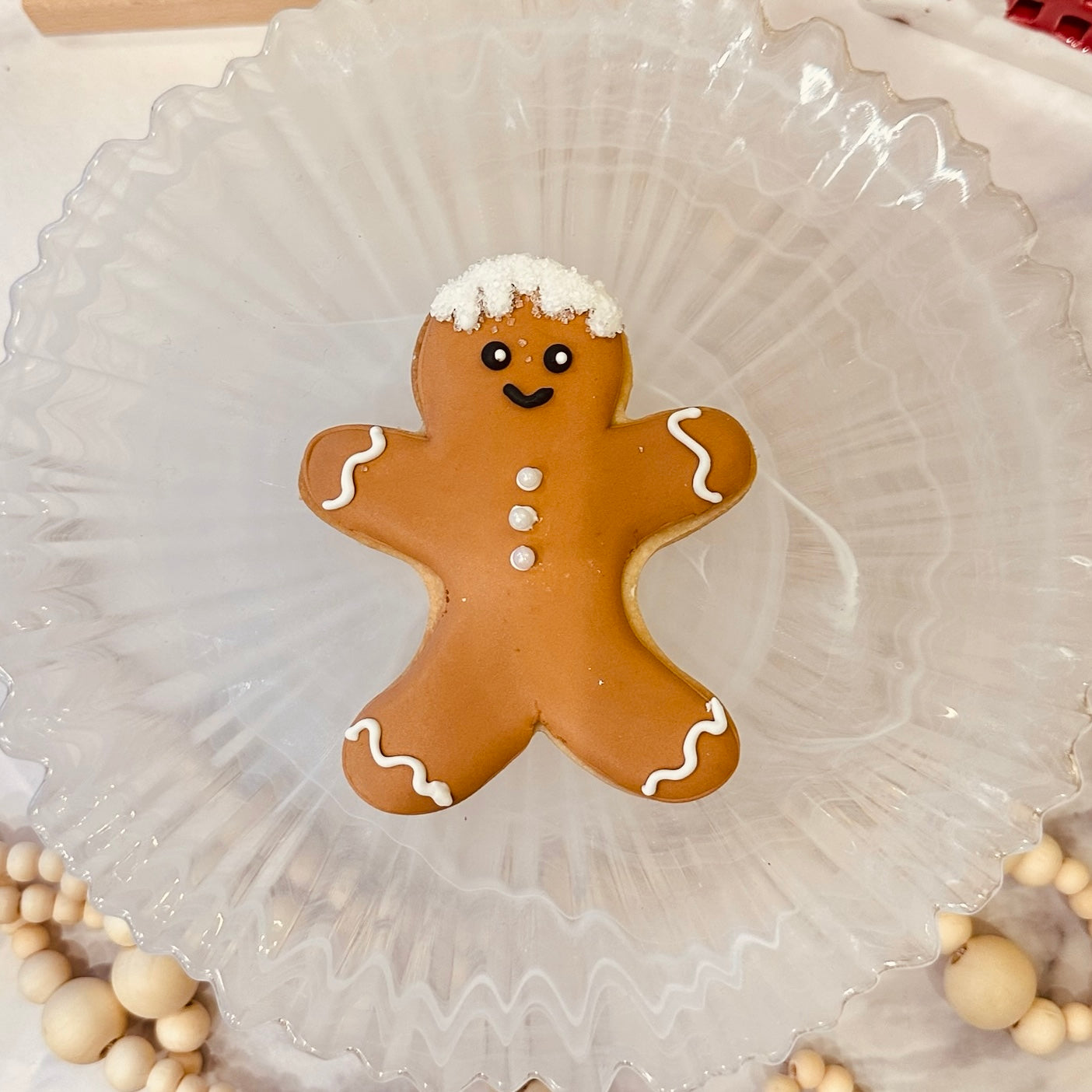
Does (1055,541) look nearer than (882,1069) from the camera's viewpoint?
Yes

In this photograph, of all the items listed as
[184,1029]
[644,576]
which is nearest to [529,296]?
[644,576]

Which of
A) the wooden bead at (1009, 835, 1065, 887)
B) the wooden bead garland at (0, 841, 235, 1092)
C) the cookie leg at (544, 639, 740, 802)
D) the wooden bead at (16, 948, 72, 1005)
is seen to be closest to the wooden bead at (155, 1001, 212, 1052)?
the wooden bead garland at (0, 841, 235, 1092)

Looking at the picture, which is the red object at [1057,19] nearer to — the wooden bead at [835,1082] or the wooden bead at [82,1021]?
the wooden bead at [835,1082]

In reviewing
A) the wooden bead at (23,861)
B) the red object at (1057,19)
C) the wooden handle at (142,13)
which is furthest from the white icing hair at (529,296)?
the wooden bead at (23,861)

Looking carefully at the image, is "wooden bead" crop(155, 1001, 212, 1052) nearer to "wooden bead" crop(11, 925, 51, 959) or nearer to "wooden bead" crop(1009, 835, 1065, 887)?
"wooden bead" crop(11, 925, 51, 959)

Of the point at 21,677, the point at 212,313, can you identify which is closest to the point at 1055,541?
the point at 212,313

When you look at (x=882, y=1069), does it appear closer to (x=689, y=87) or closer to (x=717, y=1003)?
(x=717, y=1003)
